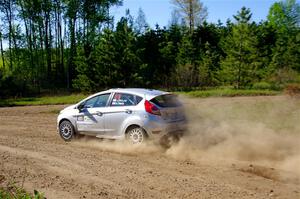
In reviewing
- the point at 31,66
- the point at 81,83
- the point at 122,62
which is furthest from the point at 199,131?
→ the point at 31,66

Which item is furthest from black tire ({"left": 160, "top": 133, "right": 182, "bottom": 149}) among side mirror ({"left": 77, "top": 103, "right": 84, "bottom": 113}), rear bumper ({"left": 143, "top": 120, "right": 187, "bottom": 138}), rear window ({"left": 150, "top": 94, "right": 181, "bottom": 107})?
side mirror ({"left": 77, "top": 103, "right": 84, "bottom": 113})

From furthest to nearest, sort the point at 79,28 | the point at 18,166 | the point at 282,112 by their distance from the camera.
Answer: the point at 79,28, the point at 282,112, the point at 18,166

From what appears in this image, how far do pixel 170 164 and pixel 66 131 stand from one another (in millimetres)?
4573

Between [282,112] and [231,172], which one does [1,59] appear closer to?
[282,112]

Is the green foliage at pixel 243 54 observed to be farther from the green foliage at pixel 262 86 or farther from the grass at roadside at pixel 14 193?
the grass at roadside at pixel 14 193

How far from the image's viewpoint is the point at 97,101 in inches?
440

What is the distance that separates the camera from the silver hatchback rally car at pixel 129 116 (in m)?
9.86

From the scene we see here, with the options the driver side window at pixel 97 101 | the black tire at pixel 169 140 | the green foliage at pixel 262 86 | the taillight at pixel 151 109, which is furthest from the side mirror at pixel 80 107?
the green foliage at pixel 262 86

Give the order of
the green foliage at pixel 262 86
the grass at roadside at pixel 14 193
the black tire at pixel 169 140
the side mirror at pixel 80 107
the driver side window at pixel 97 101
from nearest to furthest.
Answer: the grass at roadside at pixel 14 193 → the black tire at pixel 169 140 → the driver side window at pixel 97 101 → the side mirror at pixel 80 107 → the green foliage at pixel 262 86

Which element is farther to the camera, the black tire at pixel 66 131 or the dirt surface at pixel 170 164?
the black tire at pixel 66 131

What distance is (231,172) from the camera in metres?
7.70

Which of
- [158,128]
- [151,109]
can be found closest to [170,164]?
[158,128]

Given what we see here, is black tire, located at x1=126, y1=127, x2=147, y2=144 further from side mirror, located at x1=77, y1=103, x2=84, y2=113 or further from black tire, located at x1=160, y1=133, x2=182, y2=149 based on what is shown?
side mirror, located at x1=77, y1=103, x2=84, y2=113

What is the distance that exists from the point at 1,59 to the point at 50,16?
30.1 feet
